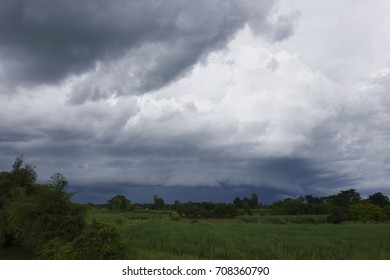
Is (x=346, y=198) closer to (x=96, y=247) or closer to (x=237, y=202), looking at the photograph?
(x=237, y=202)

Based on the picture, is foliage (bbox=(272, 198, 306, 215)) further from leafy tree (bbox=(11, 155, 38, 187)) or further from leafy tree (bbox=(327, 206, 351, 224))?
leafy tree (bbox=(11, 155, 38, 187))

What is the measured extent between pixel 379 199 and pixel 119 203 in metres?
103

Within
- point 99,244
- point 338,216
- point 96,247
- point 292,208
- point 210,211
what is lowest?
point 338,216

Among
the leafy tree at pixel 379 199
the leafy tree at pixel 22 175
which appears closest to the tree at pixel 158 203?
the leafy tree at pixel 379 199

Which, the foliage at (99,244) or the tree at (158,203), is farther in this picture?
the tree at (158,203)

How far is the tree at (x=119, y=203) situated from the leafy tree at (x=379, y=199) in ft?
322

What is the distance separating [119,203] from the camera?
156000mm

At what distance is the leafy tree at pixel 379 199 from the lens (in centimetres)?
13438

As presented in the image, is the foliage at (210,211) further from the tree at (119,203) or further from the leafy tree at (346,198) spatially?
the leafy tree at (346,198)

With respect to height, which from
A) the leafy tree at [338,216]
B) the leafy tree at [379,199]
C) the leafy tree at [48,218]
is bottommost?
the leafy tree at [338,216]

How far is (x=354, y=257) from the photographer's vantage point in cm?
2039

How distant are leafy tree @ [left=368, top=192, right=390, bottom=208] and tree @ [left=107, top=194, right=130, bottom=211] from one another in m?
98.2

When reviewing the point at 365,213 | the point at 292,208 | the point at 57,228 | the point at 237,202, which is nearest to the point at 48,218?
the point at 57,228

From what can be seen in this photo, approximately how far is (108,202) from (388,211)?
11308 cm
